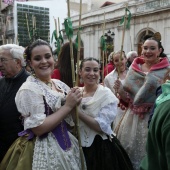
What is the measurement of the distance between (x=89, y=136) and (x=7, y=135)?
2.45ft

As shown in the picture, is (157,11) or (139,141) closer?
(139,141)

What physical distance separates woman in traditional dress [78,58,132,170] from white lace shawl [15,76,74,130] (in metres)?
0.31

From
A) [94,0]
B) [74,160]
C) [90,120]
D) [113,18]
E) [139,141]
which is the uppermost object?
[94,0]

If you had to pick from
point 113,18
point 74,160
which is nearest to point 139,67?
point 74,160

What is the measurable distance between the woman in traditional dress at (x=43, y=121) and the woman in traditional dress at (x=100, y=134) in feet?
0.71

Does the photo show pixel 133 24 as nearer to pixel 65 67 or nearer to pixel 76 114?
pixel 65 67

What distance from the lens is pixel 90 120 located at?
Result: 2244 mm

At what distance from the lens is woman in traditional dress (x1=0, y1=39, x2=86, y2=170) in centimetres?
190

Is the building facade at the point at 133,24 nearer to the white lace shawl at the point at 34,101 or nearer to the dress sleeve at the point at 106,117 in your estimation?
the dress sleeve at the point at 106,117

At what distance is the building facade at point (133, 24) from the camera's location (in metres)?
14.8

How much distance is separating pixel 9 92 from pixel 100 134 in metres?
0.90

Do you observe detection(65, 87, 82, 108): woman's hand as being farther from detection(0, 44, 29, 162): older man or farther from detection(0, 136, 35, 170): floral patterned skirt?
detection(0, 44, 29, 162): older man

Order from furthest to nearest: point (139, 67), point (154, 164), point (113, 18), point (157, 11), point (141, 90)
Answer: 1. point (113, 18)
2. point (157, 11)
3. point (139, 67)
4. point (141, 90)
5. point (154, 164)

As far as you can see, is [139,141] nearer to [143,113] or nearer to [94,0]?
[143,113]
